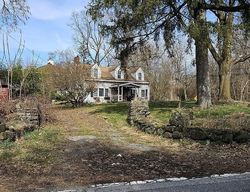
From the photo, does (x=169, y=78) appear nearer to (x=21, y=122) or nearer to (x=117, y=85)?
(x=117, y=85)

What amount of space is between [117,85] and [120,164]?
46.1 meters

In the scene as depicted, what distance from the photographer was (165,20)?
20328mm

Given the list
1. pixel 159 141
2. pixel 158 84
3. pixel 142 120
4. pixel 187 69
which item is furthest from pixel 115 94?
pixel 159 141

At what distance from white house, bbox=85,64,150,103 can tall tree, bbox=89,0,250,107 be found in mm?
30625

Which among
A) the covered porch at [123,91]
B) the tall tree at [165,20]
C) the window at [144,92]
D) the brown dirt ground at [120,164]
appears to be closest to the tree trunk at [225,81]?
the tall tree at [165,20]

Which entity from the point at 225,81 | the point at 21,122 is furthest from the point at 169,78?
the point at 21,122

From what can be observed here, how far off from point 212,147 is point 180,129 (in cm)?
159

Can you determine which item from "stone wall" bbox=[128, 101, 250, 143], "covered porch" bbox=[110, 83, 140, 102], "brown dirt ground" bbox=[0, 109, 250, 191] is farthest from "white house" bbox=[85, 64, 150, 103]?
"brown dirt ground" bbox=[0, 109, 250, 191]

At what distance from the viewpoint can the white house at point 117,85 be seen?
5356 centimetres

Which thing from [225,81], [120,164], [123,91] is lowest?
Result: [120,164]

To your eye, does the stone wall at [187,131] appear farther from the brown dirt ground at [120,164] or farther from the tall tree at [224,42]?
the tall tree at [224,42]

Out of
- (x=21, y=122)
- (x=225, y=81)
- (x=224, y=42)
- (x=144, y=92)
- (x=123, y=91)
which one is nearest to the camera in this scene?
(x=21, y=122)

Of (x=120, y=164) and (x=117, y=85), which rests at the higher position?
(x=117, y=85)

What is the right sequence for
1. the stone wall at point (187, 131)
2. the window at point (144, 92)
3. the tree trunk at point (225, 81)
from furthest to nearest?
the window at point (144, 92), the tree trunk at point (225, 81), the stone wall at point (187, 131)
